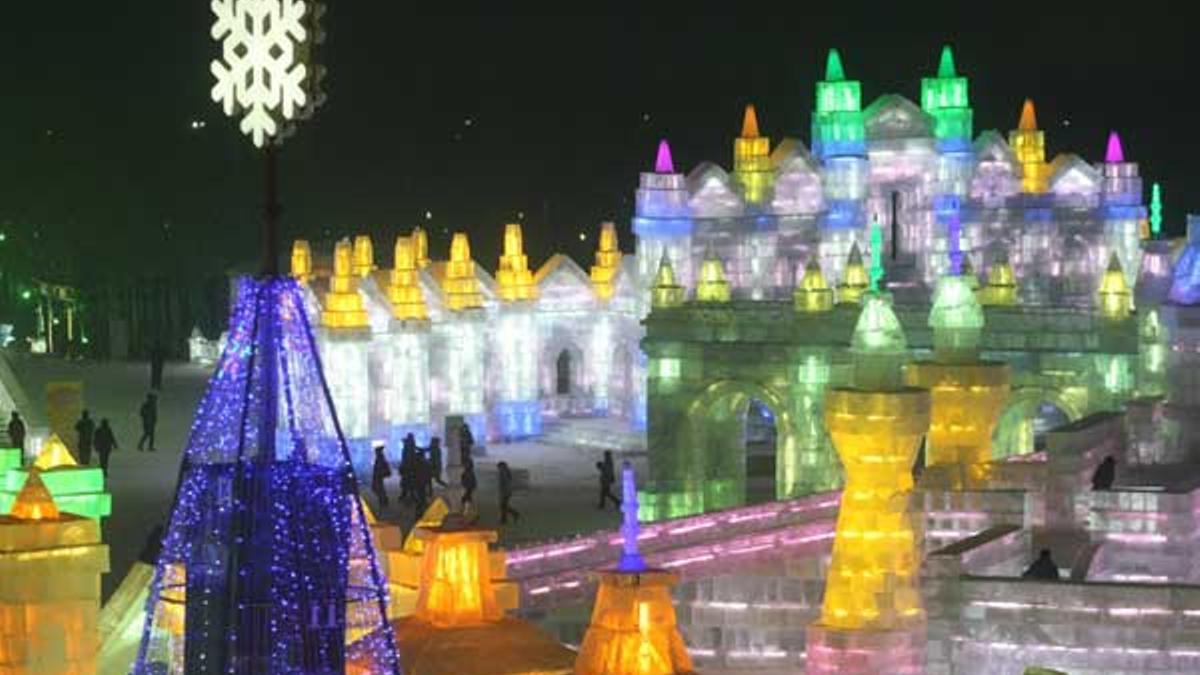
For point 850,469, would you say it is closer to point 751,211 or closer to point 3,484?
point 3,484

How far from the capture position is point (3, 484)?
19.6 m

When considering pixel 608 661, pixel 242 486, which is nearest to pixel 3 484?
pixel 608 661

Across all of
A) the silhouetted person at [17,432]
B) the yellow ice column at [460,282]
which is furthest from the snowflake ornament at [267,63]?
the yellow ice column at [460,282]

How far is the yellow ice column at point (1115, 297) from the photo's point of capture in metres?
35.4

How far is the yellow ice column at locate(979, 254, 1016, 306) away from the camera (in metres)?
37.1

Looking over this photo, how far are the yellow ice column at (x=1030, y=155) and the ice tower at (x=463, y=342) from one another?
367 inches

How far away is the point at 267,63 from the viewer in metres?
12.2

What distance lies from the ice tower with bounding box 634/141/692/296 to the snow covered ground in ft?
10.5

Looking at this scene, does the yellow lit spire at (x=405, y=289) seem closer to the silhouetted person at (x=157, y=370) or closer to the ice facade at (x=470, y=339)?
the ice facade at (x=470, y=339)

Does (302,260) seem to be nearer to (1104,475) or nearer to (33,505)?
(1104,475)

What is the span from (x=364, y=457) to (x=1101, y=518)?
17.8 metres

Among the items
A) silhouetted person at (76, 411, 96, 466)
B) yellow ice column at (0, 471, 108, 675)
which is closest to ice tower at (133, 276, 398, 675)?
yellow ice column at (0, 471, 108, 675)

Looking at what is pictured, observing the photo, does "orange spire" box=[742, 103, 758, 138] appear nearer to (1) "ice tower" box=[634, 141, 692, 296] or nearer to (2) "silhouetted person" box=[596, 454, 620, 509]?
(1) "ice tower" box=[634, 141, 692, 296]

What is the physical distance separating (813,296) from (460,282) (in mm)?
10308
